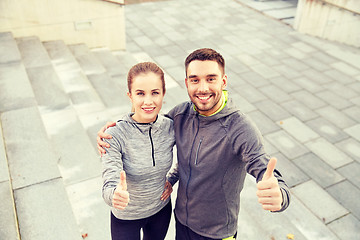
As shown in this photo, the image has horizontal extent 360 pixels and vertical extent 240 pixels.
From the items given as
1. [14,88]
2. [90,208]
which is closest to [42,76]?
[14,88]

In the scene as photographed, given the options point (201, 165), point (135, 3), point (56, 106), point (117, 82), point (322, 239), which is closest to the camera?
point (201, 165)

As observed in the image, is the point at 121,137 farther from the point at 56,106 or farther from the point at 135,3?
the point at 135,3

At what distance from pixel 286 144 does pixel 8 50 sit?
17.5ft

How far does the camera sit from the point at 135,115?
2246 millimetres

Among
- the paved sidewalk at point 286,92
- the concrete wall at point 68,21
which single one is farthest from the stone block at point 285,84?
the concrete wall at point 68,21

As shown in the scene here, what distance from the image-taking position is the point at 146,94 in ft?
6.99

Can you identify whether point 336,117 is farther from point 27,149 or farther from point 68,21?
point 68,21

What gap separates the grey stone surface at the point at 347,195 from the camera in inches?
169

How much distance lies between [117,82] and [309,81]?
4.30 meters

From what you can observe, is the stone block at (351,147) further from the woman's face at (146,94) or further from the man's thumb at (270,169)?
the woman's face at (146,94)

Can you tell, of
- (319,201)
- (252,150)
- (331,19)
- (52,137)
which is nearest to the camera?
(252,150)

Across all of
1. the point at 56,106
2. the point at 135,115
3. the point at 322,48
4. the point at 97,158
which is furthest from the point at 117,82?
the point at 322,48

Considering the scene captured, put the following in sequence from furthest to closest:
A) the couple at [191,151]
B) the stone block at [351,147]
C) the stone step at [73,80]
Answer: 1. the stone step at [73,80]
2. the stone block at [351,147]
3. the couple at [191,151]

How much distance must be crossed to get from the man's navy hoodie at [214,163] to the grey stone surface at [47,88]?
3.27 meters
